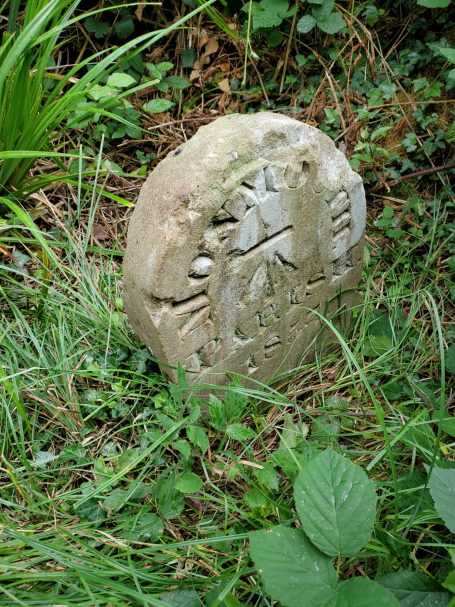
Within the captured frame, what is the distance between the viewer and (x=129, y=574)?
1.62m

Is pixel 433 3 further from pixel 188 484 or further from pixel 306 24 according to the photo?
pixel 188 484

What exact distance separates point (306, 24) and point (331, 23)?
0.36 feet

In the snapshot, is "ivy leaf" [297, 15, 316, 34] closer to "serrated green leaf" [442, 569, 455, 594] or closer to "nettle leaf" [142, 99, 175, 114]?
"nettle leaf" [142, 99, 175, 114]

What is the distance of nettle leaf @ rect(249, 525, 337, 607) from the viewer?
1.31 metres

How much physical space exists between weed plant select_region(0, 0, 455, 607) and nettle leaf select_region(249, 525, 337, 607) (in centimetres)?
1

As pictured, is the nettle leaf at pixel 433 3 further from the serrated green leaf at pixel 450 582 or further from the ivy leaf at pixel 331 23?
the serrated green leaf at pixel 450 582

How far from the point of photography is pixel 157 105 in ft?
9.77

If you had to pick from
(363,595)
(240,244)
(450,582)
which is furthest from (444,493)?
(240,244)

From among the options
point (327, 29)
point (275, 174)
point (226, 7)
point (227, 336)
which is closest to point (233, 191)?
point (275, 174)

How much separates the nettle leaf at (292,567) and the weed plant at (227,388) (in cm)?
1

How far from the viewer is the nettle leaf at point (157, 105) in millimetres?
2963

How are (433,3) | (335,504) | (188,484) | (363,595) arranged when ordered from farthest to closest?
(433,3) < (188,484) < (335,504) < (363,595)

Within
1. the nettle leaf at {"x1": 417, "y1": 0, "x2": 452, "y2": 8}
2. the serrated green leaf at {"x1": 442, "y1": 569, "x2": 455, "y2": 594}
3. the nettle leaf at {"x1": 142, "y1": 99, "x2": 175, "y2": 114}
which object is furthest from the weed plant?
the nettle leaf at {"x1": 417, "y1": 0, "x2": 452, "y2": 8}

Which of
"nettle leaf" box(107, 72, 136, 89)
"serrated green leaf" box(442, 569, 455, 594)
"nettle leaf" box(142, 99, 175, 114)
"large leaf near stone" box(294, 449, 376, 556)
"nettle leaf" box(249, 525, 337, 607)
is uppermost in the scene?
"nettle leaf" box(107, 72, 136, 89)
